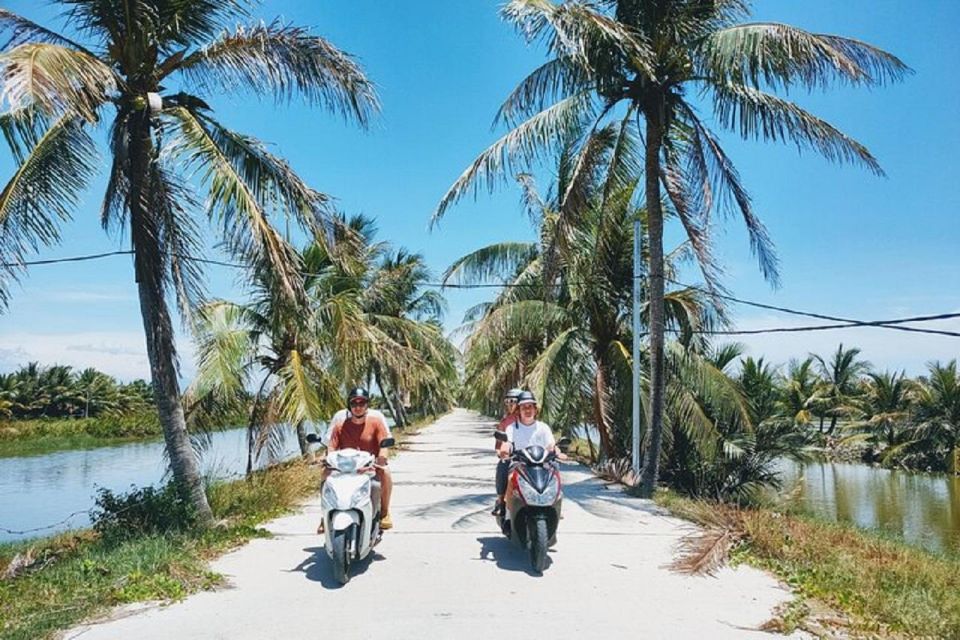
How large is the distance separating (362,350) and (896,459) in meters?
30.8

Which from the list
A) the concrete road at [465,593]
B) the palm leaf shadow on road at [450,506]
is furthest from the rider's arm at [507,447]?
the palm leaf shadow on road at [450,506]

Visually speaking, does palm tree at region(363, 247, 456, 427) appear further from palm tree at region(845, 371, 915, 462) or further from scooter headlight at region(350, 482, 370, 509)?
palm tree at region(845, 371, 915, 462)

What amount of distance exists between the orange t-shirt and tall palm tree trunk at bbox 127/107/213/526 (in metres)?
2.25

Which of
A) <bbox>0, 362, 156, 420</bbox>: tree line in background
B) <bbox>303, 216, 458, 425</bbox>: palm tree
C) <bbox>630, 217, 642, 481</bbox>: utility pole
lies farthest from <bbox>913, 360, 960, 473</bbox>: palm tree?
<bbox>0, 362, 156, 420</bbox>: tree line in background

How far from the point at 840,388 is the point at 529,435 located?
4575cm

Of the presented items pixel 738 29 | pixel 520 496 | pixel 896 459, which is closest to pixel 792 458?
pixel 738 29

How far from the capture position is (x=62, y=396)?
4772 cm

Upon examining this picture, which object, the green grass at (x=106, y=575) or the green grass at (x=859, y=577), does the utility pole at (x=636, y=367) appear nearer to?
the green grass at (x=859, y=577)

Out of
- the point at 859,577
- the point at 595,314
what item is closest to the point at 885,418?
the point at 595,314

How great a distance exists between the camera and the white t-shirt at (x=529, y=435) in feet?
21.9

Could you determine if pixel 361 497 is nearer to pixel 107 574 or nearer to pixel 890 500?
pixel 107 574

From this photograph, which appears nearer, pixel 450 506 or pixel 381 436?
pixel 381 436

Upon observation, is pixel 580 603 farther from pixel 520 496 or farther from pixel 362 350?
pixel 362 350

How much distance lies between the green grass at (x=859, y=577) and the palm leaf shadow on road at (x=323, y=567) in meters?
3.43
